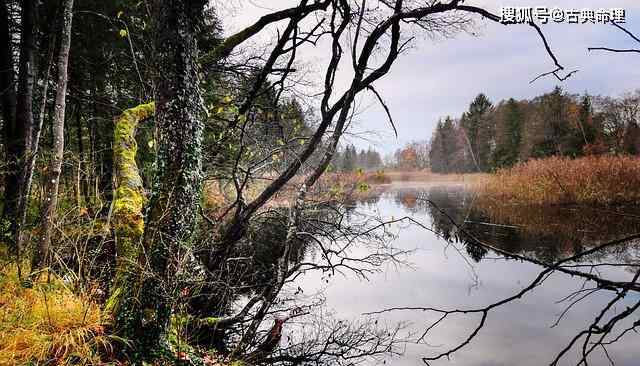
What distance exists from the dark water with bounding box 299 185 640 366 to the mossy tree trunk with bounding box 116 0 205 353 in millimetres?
1701

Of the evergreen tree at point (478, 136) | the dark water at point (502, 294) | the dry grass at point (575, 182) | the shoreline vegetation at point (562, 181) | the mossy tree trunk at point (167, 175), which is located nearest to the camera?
the evergreen tree at point (478, 136)

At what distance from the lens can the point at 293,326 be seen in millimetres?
5727

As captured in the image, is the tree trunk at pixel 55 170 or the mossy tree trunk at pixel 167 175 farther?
the tree trunk at pixel 55 170

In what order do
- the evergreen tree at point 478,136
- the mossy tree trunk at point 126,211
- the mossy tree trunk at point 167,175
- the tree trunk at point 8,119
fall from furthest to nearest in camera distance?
A: the tree trunk at point 8,119 → the mossy tree trunk at point 126,211 → the mossy tree trunk at point 167,175 → the evergreen tree at point 478,136

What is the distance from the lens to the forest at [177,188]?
283cm

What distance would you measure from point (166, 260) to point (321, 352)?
8.67 ft

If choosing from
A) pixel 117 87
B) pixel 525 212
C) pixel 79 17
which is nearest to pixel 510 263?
pixel 525 212

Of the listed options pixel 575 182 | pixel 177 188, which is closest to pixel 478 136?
pixel 177 188

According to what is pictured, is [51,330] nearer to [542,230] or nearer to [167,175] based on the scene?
[167,175]

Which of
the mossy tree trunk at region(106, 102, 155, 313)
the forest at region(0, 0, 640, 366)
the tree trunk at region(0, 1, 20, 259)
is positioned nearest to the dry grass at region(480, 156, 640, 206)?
the forest at region(0, 0, 640, 366)

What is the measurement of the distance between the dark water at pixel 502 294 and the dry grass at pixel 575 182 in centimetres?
94

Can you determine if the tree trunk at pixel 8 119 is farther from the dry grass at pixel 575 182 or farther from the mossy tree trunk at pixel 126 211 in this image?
the dry grass at pixel 575 182

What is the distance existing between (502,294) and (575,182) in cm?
555

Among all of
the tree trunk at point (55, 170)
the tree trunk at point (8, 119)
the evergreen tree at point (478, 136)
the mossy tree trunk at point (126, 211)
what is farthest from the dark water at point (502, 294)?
the tree trunk at point (8, 119)
